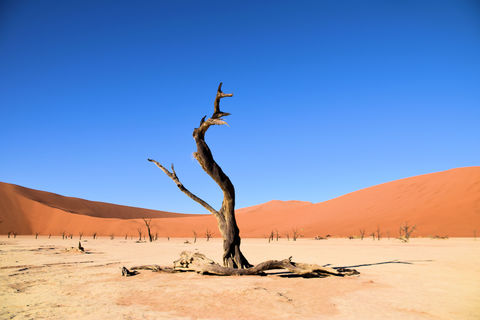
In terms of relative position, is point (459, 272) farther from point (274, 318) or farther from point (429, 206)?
point (429, 206)

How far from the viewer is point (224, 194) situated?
932 cm

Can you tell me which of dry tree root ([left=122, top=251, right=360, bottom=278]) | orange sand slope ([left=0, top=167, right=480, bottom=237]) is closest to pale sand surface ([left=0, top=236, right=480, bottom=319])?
dry tree root ([left=122, top=251, right=360, bottom=278])

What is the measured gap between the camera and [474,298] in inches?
224

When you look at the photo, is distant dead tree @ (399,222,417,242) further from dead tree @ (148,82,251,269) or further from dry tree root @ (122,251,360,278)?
dead tree @ (148,82,251,269)

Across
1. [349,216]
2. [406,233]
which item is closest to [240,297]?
[406,233]

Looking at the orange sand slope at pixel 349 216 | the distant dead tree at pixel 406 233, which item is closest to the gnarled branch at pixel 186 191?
the distant dead tree at pixel 406 233

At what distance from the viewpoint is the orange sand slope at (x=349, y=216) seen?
4269 centimetres

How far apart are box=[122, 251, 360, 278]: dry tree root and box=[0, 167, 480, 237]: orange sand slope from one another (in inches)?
1443

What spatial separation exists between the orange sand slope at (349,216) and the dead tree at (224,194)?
123 feet

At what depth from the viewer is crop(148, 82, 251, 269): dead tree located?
28.4 feet

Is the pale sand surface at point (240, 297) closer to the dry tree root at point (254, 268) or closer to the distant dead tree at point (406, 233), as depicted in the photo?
the dry tree root at point (254, 268)

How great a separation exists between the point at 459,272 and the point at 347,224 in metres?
44.7

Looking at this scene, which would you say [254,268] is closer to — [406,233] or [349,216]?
[406,233]

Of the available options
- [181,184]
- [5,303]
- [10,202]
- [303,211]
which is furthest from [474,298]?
[10,202]
